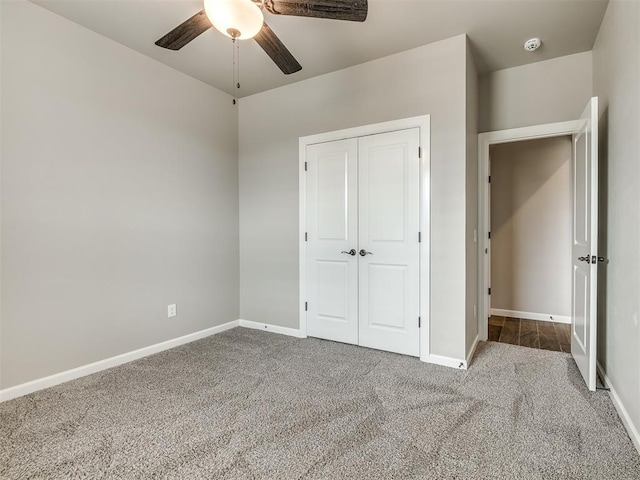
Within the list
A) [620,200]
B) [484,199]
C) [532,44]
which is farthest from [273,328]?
[532,44]

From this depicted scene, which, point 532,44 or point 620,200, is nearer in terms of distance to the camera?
point 620,200

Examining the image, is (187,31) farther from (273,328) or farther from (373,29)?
(273,328)

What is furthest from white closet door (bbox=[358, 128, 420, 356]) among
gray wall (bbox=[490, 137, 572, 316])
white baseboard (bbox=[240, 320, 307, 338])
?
gray wall (bbox=[490, 137, 572, 316])

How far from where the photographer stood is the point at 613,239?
216 cm

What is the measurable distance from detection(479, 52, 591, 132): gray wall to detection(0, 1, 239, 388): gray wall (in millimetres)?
2890

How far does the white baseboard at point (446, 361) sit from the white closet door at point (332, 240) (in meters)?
0.71

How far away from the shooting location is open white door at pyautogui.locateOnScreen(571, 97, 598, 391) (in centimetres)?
216

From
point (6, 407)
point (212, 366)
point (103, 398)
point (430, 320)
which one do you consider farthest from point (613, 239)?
point (6, 407)

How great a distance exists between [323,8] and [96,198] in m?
2.18

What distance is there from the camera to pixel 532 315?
421cm

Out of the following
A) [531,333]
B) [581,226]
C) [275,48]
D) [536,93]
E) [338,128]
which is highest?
[536,93]

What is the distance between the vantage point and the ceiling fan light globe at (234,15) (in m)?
1.61

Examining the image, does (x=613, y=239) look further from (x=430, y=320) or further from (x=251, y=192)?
(x=251, y=192)

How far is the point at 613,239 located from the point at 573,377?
3.55ft
